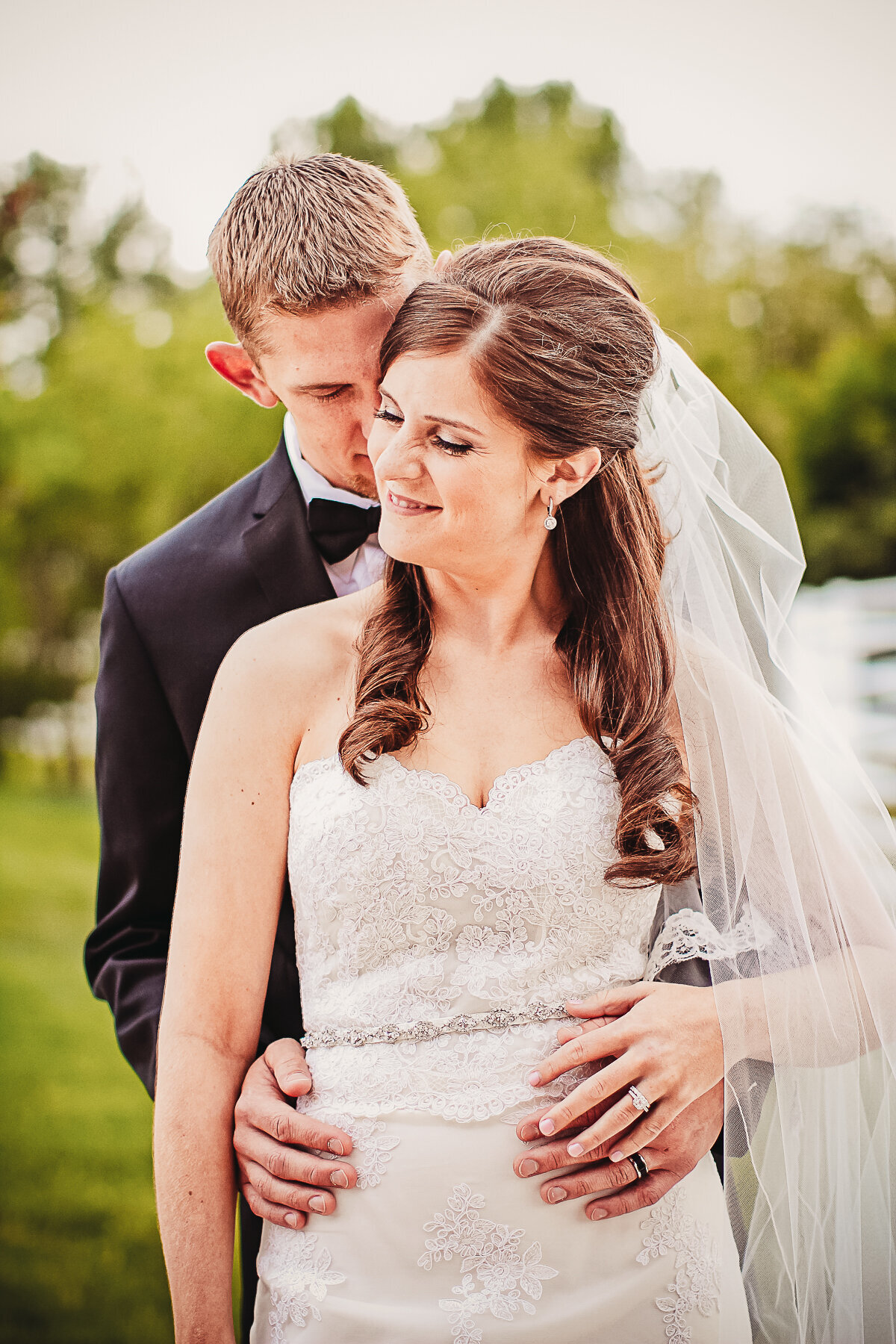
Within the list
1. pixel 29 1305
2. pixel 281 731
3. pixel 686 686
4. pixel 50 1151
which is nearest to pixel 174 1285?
pixel 281 731

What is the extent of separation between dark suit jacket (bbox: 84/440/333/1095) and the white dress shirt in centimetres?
4

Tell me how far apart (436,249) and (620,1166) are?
446 inches

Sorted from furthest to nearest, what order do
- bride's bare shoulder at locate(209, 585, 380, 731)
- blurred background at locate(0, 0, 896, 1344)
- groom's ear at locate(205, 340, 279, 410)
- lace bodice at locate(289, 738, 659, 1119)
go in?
1. blurred background at locate(0, 0, 896, 1344)
2. groom's ear at locate(205, 340, 279, 410)
3. bride's bare shoulder at locate(209, 585, 380, 731)
4. lace bodice at locate(289, 738, 659, 1119)

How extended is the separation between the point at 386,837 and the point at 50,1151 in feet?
17.1

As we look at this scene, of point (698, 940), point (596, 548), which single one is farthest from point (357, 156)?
point (698, 940)

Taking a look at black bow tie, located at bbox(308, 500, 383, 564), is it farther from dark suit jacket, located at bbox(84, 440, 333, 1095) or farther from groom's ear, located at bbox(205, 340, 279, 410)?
groom's ear, located at bbox(205, 340, 279, 410)

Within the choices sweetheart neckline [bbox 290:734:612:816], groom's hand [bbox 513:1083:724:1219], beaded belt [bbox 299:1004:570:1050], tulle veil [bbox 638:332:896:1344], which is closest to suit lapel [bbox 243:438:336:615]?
sweetheart neckline [bbox 290:734:612:816]

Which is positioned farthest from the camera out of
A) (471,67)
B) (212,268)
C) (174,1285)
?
(471,67)

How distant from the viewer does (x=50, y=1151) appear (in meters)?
6.06

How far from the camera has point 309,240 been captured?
215 centimetres

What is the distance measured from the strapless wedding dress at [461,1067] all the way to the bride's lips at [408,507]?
42cm

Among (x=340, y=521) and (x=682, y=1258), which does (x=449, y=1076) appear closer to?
(x=682, y=1258)

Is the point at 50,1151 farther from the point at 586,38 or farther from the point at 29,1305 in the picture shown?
the point at 586,38

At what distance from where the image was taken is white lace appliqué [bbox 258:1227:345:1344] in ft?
5.70
